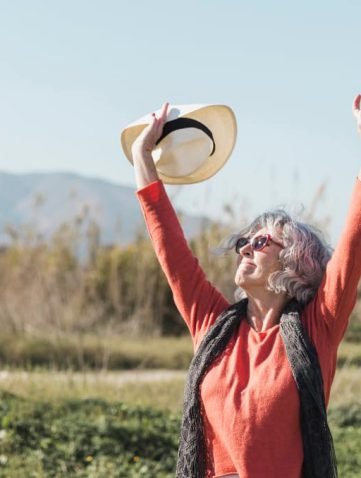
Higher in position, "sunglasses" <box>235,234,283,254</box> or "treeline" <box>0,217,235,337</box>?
"sunglasses" <box>235,234,283,254</box>

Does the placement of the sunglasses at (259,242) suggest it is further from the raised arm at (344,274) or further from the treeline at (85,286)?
the treeline at (85,286)

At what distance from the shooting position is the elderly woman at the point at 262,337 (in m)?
3.27

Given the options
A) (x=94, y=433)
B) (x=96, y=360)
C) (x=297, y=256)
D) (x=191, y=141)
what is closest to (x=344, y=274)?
(x=297, y=256)

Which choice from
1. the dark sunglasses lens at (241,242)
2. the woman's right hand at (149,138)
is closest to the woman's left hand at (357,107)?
the dark sunglasses lens at (241,242)

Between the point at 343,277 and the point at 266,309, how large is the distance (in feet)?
1.18

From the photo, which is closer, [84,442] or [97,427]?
[84,442]

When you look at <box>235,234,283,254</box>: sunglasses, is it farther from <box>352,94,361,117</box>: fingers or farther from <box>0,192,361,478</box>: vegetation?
<box>0,192,361,478</box>: vegetation

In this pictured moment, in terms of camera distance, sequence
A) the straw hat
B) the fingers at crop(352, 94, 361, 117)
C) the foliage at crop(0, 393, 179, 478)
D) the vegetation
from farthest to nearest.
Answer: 1. the vegetation
2. the foliage at crop(0, 393, 179, 478)
3. the straw hat
4. the fingers at crop(352, 94, 361, 117)

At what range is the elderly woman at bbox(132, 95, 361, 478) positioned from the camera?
10.7 ft

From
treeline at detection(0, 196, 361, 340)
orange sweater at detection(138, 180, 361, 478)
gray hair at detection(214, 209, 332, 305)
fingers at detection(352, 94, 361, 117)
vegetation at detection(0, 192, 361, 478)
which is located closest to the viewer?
orange sweater at detection(138, 180, 361, 478)

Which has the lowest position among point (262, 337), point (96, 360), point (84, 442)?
point (96, 360)

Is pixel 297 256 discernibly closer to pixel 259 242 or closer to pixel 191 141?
pixel 259 242

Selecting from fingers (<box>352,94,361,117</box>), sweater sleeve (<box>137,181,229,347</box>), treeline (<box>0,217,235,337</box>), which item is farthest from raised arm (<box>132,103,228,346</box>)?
treeline (<box>0,217,235,337</box>)

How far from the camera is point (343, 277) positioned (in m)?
3.29
